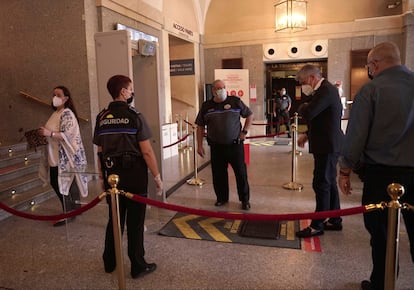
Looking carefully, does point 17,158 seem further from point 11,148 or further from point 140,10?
point 140,10

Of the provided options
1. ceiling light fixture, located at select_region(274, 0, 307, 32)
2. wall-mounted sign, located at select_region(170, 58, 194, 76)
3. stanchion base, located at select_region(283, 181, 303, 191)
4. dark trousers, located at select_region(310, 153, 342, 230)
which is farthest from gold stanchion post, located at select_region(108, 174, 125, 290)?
ceiling light fixture, located at select_region(274, 0, 307, 32)

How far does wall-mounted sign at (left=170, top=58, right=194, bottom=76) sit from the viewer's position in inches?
356

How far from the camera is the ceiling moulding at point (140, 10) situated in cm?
654

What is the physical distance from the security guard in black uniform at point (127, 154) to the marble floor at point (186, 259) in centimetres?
30

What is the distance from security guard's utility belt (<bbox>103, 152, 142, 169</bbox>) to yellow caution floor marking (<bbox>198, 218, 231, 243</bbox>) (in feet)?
4.32

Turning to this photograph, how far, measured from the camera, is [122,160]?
261 centimetres

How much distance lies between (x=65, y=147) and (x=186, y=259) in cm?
187

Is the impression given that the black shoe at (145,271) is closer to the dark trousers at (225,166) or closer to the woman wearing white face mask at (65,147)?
the woman wearing white face mask at (65,147)

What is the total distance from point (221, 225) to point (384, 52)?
240 centimetres

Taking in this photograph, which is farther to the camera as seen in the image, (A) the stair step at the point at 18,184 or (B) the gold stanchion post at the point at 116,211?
(A) the stair step at the point at 18,184

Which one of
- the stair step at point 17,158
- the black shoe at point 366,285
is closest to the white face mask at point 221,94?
the black shoe at point 366,285

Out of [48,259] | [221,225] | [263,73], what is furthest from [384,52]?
[263,73]

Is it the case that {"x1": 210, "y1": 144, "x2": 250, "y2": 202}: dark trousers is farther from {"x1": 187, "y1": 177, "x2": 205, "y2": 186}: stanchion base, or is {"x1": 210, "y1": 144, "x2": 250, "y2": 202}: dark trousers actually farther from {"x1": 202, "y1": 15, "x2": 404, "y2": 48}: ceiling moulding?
{"x1": 202, "y1": 15, "x2": 404, "y2": 48}: ceiling moulding

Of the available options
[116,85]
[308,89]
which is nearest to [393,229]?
[308,89]
